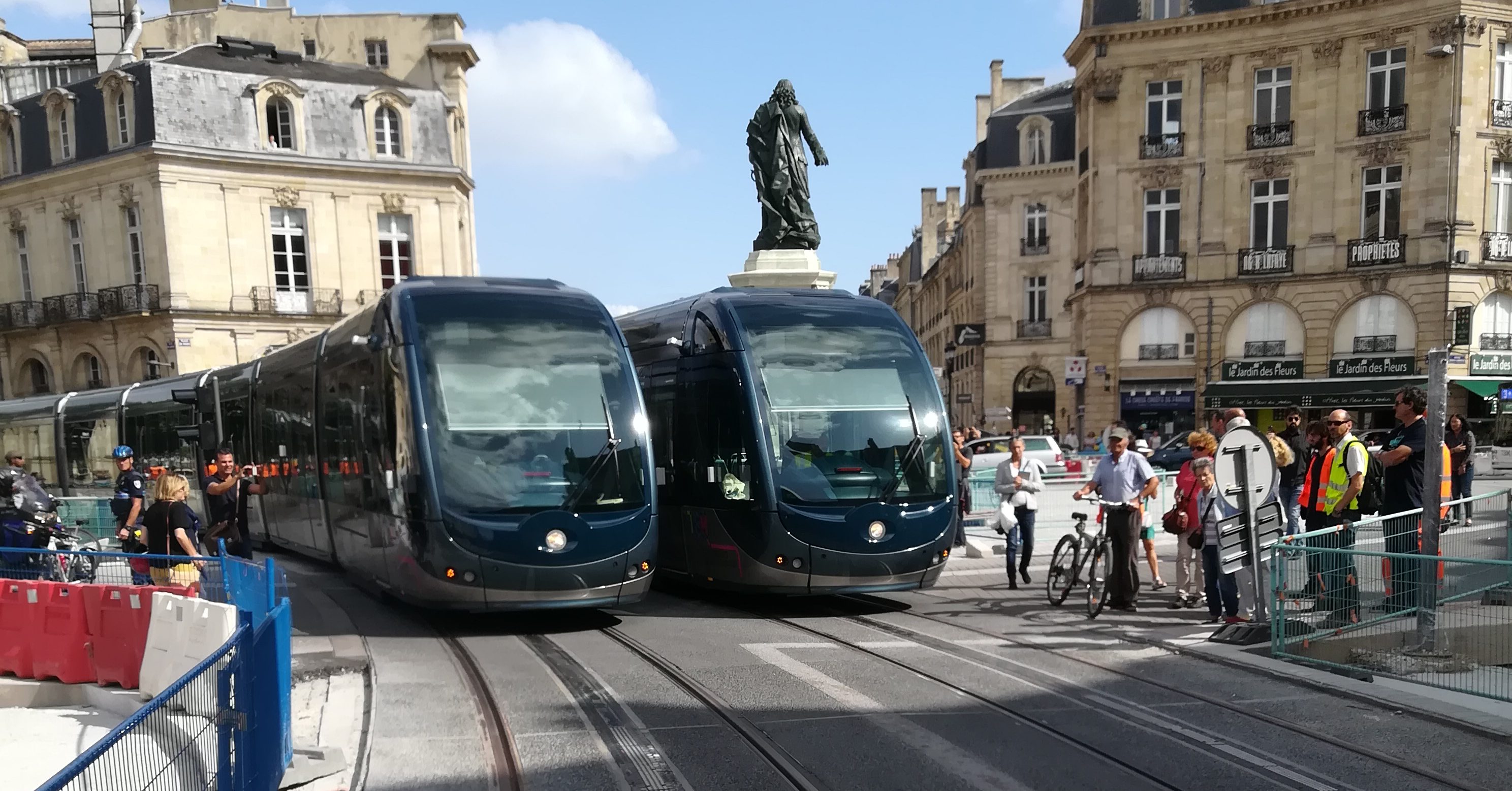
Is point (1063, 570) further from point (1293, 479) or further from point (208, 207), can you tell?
point (208, 207)

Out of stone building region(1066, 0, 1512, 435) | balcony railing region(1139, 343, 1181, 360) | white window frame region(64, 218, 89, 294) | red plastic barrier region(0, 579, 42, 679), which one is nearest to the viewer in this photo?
red plastic barrier region(0, 579, 42, 679)

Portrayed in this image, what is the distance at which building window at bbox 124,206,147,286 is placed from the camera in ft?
116

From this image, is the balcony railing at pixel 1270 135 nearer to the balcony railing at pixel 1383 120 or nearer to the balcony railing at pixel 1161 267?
the balcony railing at pixel 1383 120

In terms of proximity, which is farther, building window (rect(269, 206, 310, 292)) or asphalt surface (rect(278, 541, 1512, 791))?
building window (rect(269, 206, 310, 292))

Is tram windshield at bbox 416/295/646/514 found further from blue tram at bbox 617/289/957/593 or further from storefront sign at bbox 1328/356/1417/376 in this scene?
storefront sign at bbox 1328/356/1417/376

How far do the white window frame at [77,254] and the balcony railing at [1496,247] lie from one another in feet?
146

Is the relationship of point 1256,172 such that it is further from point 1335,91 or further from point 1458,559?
point 1458,559

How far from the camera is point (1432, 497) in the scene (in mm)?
7789

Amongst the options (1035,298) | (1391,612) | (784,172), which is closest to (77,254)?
(784,172)

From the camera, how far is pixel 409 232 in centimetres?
3747

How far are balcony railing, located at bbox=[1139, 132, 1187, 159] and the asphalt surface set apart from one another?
29163mm

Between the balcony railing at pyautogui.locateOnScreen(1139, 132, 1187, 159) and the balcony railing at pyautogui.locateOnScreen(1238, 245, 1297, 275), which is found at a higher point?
the balcony railing at pyautogui.locateOnScreen(1139, 132, 1187, 159)

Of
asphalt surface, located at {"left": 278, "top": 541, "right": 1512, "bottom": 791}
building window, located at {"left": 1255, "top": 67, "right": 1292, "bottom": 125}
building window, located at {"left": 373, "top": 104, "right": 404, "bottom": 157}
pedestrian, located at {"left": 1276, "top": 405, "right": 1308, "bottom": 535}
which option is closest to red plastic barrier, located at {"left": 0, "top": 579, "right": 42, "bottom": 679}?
asphalt surface, located at {"left": 278, "top": 541, "right": 1512, "bottom": 791}

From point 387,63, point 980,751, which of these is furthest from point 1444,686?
point 387,63
